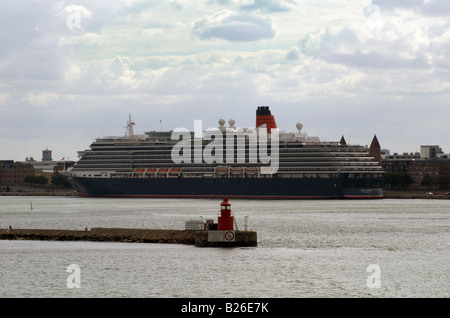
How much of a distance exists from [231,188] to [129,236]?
247ft

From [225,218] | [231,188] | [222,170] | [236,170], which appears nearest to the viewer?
[225,218]

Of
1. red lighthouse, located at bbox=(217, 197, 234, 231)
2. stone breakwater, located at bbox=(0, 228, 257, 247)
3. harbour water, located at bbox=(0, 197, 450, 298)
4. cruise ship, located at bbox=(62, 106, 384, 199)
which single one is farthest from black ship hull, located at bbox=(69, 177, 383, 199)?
red lighthouse, located at bbox=(217, 197, 234, 231)

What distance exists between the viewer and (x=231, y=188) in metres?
123

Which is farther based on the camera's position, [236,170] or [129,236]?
[236,170]

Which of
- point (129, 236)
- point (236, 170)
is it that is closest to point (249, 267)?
point (129, 236)

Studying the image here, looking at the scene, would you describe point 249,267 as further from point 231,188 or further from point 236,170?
point 236,170

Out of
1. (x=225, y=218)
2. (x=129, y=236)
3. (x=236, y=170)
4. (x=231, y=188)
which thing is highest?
(x=236, y=170)

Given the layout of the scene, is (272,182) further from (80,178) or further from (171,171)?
(80,178)

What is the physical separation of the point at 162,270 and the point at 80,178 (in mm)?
100130

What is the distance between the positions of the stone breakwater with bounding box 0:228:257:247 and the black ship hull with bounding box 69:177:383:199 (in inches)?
2830
